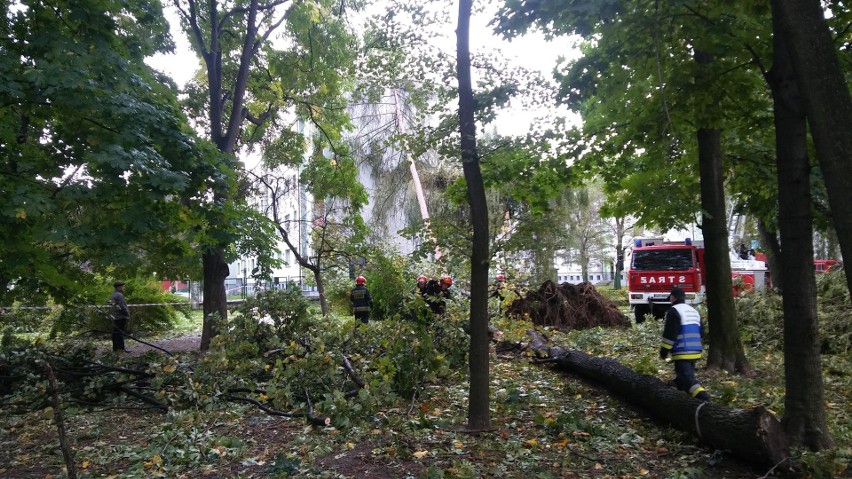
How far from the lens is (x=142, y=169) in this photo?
288 inches

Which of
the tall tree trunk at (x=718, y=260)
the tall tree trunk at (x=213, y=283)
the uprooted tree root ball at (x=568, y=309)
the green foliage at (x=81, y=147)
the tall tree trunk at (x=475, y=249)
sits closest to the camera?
the tall tree trunk at (x=475, y=249)

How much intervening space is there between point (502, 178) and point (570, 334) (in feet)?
25.7

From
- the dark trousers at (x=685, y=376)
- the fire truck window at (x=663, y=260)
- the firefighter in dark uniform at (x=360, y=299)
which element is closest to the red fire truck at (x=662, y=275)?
the fire truck window at (x=663, y=260)

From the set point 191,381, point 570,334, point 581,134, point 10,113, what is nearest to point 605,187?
point 581,134

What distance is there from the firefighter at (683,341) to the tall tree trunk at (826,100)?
9.63 ft

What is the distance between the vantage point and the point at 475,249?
6266 mm

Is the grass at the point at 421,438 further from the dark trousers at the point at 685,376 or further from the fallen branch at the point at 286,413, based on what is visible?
the dark trousers at the point at 685,376

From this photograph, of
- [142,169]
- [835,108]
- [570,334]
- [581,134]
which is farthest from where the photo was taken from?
[570,334]

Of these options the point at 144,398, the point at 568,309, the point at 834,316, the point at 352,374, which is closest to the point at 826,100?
the point at 352,374

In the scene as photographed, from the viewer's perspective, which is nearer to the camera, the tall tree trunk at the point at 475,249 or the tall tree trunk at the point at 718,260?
the tall tree trunk at the point at 475,249

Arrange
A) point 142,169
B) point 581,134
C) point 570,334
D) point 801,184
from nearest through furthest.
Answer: point 801,184 → point 142,169 → point 581,134 → point 570,334

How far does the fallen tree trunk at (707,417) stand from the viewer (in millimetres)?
4887

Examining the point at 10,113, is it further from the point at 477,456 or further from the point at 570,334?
the point at 570,334

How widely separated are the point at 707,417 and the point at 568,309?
1077 centimetres
